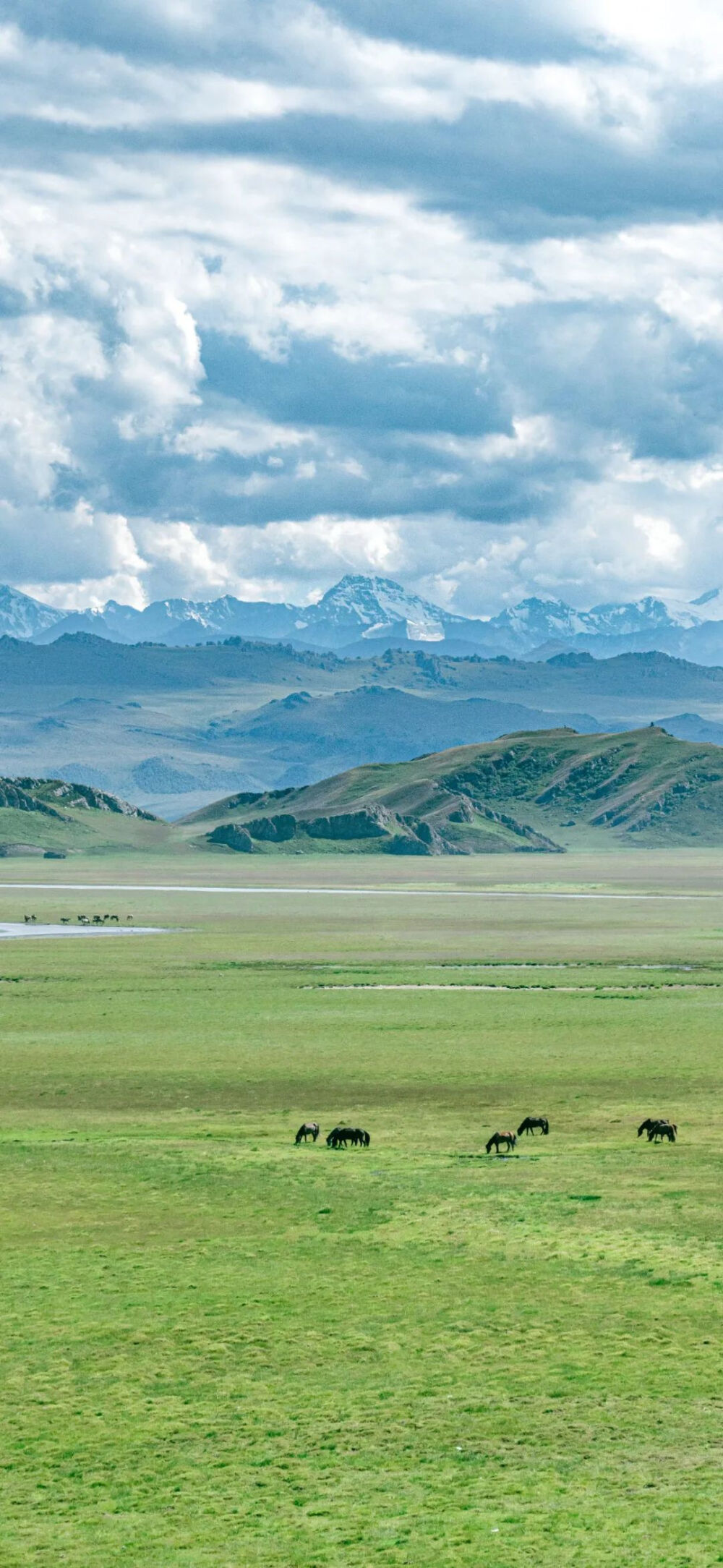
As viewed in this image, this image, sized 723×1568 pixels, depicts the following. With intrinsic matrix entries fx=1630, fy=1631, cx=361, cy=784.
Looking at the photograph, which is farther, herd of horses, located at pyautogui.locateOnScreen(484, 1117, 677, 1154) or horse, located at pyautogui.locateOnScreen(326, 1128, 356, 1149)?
horse, located at pyautogui.locateOnScreen(326, 1128, 356, 1149)

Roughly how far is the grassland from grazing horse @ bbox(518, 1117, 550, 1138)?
1.20 feet

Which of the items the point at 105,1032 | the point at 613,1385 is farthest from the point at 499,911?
the point at 613,1385

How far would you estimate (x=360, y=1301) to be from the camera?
104 ft

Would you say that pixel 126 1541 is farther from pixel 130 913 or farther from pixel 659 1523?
pixel 130 913

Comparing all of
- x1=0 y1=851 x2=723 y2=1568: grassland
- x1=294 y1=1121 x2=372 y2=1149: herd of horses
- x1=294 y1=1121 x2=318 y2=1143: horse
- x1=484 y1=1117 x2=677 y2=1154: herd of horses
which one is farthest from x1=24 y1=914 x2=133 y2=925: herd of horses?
x1=294 y1=1121 x2=372 y2=1149: herd of horses

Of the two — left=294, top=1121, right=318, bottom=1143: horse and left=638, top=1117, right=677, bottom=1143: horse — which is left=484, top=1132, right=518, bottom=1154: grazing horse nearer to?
left=638, top=1117, right=677, bottom=1143: horse

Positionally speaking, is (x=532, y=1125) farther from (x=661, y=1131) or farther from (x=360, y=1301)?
(x=360, y=1301)

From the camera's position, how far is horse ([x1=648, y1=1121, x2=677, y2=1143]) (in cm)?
4646

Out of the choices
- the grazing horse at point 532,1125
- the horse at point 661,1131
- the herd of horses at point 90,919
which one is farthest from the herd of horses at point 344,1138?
the herd of horses at point 90,919

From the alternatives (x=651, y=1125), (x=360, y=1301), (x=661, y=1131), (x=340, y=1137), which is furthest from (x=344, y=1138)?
(x=360, y=1301)

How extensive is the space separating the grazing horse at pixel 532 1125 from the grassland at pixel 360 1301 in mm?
367

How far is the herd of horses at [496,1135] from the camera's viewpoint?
45.3 meters

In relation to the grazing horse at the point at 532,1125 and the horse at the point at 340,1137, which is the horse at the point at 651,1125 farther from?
the horse at the point at 340,1137

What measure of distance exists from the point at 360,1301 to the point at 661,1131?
17.4 meters
